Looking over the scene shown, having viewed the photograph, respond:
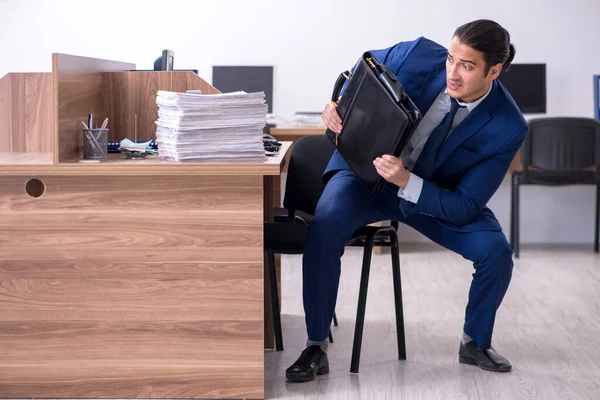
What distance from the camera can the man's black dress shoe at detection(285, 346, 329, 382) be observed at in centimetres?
255

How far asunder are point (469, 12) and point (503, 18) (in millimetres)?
216

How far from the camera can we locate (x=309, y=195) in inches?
119

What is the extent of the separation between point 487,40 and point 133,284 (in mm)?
1230

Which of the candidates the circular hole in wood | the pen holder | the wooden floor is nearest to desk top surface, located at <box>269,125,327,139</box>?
the wooden floor

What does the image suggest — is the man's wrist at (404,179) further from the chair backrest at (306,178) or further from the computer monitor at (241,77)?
the computer monitor at (241,77)

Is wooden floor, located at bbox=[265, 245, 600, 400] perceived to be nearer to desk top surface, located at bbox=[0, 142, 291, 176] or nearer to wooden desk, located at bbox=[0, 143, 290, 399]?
wooden desk, located at bbox=[0, 143, 290, 399]

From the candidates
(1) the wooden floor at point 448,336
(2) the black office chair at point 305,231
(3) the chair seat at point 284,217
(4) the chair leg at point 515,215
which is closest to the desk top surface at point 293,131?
(1) the wooden floor at point 448,336

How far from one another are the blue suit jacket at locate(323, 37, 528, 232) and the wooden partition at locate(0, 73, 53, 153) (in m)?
1.10

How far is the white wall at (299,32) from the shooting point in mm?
5395

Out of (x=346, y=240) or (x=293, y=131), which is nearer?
(x=346, y=240)

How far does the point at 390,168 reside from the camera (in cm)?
247

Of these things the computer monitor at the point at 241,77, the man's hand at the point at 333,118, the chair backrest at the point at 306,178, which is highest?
the computer monitor at the point at 241,77

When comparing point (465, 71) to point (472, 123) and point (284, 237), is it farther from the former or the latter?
point (284, 237)

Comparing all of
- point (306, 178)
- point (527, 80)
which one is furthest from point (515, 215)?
point (306, 178)
